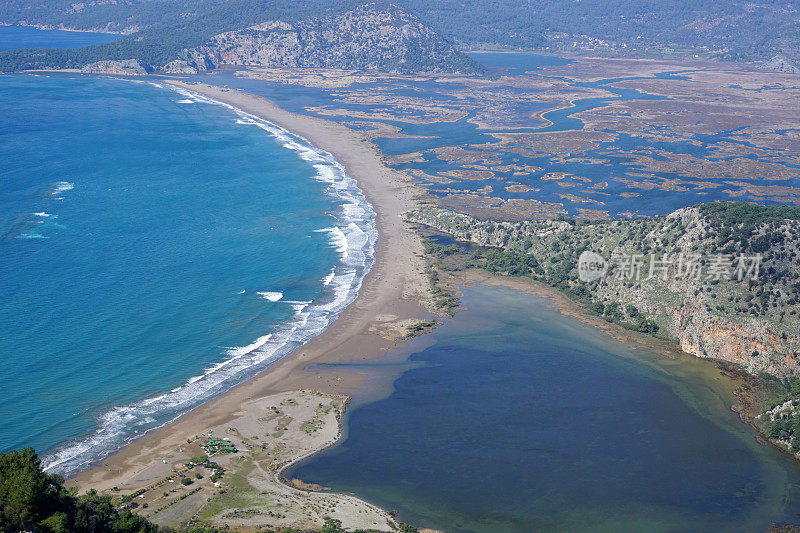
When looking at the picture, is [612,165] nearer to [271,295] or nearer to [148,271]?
[271,295]

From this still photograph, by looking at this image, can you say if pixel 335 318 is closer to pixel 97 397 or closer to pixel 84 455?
pixel 97 397

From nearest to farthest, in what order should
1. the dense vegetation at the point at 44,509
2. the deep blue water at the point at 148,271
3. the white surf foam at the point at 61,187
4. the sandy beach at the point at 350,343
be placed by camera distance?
the dense vegetation at the point at 44,509 → the sandy beach at the point at 350,343 → the deep blue water at the point at 148,271 → the white surf foam at the point at 61,187

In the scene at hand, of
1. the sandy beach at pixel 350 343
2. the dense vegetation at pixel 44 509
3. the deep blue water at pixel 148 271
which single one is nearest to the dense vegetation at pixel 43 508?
the dense vegetation at pixel 44 509

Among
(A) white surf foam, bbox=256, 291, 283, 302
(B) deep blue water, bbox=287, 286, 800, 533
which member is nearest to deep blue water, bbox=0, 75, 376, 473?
(A) white surf foam, bbox=256, 291, 283, 302

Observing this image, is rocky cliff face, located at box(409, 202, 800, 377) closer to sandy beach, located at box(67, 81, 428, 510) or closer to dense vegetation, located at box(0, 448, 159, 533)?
sandy beach, located at box(67, 81, 428, 510)

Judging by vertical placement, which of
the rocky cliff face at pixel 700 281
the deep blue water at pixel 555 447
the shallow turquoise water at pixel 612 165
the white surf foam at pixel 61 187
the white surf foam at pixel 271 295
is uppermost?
the shallow turquoise water at pixel 612 165

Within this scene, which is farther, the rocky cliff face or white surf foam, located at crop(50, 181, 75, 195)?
white surf foam, located at crop(50, 181, 75, 195)

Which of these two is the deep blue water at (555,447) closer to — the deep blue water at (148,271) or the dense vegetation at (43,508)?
the dense vegetation at (43,508)

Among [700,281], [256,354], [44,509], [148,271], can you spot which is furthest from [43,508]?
[700,281]
